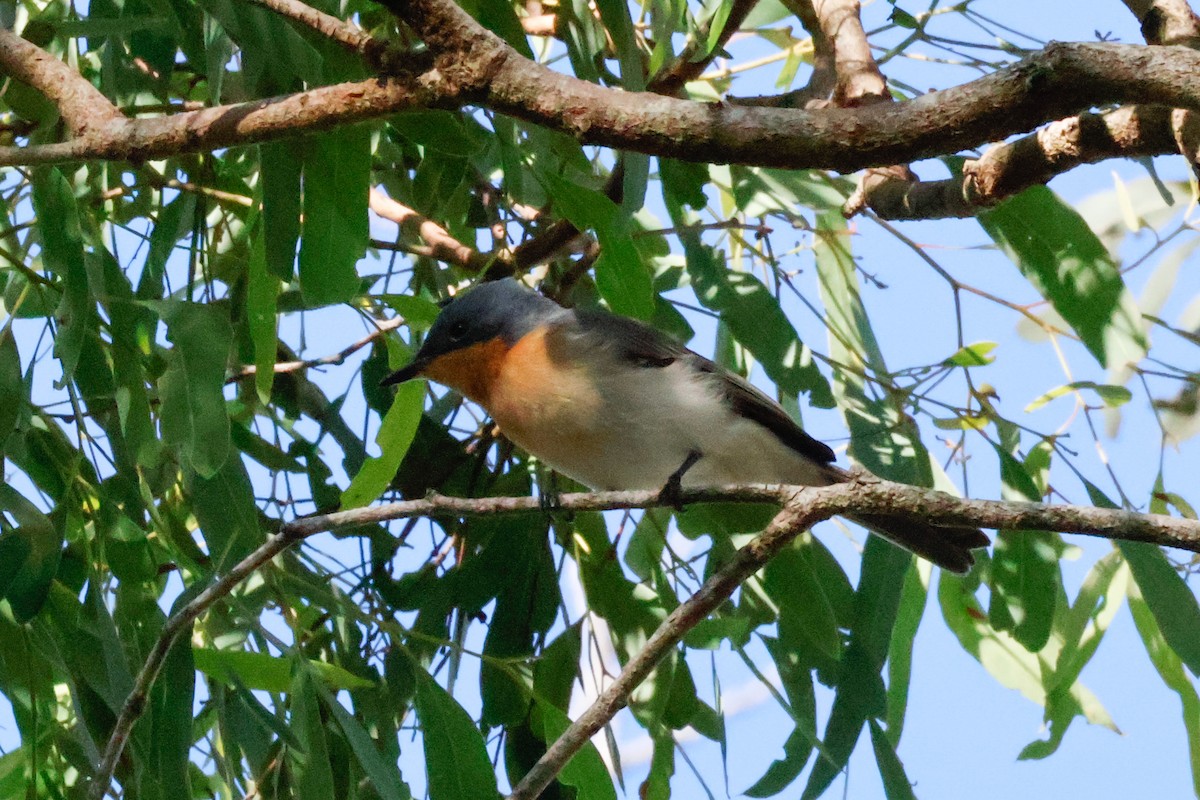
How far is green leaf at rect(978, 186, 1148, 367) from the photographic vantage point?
2303mm

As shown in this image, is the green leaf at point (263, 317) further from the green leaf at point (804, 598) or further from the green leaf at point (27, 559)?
the green leaf at point (804, 598)

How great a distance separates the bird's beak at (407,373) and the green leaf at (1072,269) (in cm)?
107

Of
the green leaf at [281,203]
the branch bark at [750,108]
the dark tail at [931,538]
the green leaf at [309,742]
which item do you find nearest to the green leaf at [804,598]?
the dark tail at [931,538]

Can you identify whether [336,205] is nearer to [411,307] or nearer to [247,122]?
[411,307]

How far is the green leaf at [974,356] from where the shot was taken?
249 centimetres

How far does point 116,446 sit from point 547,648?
2.80ft

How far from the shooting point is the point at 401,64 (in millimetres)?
1511

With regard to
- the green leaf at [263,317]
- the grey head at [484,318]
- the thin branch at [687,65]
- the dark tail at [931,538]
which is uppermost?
the thin branch at [687,65]

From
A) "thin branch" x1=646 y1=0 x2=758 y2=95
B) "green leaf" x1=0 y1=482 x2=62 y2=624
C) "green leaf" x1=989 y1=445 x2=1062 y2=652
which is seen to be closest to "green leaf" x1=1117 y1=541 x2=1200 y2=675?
"green leaf" x1=989 y1=445 x2=1062 y2=652

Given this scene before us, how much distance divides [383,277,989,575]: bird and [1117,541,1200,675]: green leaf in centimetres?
31

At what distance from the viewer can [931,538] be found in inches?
102

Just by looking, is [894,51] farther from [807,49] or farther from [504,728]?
[504,728]

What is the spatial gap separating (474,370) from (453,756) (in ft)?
3.21

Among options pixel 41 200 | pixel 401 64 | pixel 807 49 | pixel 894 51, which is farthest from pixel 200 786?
pixel 807 49
